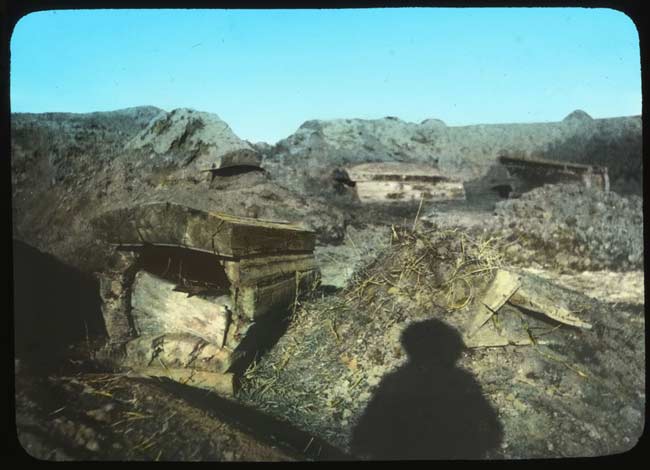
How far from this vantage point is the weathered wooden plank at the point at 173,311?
9.07ft

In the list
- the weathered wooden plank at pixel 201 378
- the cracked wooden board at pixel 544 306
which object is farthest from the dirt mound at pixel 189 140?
the cracked wooden board at pixel 544 306

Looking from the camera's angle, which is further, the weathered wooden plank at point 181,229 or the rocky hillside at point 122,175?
the rocky hillside at point 122,175

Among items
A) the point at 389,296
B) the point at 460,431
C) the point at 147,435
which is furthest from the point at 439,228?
the point at 147,435

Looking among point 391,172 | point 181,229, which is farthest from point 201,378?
point 391,172

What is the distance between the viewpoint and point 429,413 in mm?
2557

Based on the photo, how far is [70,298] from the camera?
11.2ft

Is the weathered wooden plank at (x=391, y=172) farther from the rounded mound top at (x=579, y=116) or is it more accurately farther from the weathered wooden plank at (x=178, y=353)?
the weathered wooden plank at (x=178, y=353)

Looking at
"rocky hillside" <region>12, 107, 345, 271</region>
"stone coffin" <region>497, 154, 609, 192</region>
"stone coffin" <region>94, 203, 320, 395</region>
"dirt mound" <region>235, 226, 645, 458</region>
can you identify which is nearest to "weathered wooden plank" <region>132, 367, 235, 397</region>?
"stone coffin" <region>94, 203, 320, 395</region>

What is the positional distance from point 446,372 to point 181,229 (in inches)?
87.3

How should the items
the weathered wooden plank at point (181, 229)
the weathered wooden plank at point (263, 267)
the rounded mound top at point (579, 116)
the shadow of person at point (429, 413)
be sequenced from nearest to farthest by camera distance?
1. the shadow of person at point (429, 413)
2. the weathered wooden plank at point (181, 229)
3. the weathered wooden plank at point (263, 267)
4. the rounded mound top at point (579, 116)

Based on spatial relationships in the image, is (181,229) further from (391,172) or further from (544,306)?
(544,306)

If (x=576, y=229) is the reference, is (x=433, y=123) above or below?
above

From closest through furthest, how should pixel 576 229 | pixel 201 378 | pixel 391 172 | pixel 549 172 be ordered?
1. pixel 201 378
2. pixel 576 229
3. pixel 549 172
4. pixel 391 172

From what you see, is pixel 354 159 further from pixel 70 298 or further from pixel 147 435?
pixel 147 435
